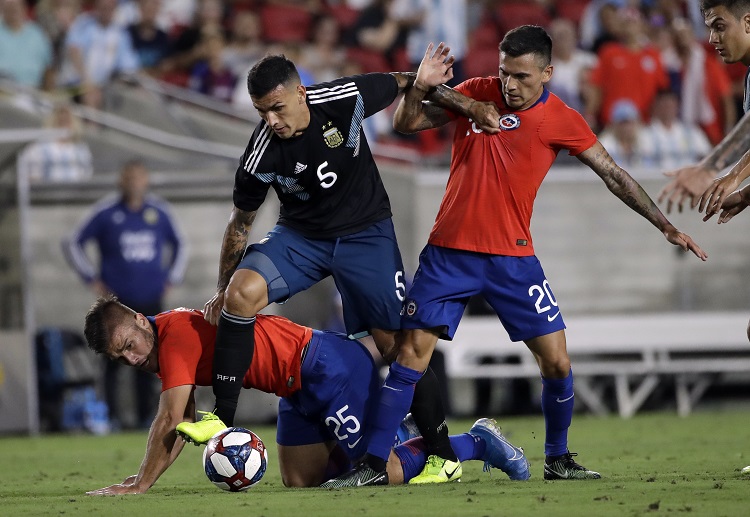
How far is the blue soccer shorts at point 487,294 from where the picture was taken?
6.51m

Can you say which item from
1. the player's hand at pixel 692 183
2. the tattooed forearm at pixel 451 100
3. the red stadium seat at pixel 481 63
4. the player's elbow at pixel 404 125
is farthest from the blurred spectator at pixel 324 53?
the player's hand at pixel 692 183

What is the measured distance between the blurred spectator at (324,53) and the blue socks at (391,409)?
872cm

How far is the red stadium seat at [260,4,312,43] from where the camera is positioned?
54.6ft

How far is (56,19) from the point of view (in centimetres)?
1595

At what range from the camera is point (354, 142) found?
6.79m

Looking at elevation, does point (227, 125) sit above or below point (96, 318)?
above

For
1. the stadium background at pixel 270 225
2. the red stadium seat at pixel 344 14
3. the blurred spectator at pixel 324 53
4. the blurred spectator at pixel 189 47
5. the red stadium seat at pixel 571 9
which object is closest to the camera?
the stadium background at pixel 270 225

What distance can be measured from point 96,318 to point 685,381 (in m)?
8.96

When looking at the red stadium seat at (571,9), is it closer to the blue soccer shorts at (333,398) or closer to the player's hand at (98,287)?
the player's hand at (98,287)

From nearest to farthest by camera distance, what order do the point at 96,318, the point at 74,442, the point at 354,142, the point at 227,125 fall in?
1. the point at 96,318
2. the point at 354,142
3. the point at 74,442
4. the point at 227,125

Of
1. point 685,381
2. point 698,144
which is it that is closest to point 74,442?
point 685,381

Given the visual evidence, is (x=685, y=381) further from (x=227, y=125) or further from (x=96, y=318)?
(x=96, y=318)

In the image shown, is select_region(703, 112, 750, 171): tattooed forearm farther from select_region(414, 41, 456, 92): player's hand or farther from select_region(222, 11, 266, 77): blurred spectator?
select_region(222, 11, 266, 77): blurred spectator

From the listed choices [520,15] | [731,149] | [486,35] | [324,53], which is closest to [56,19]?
[324,53]
